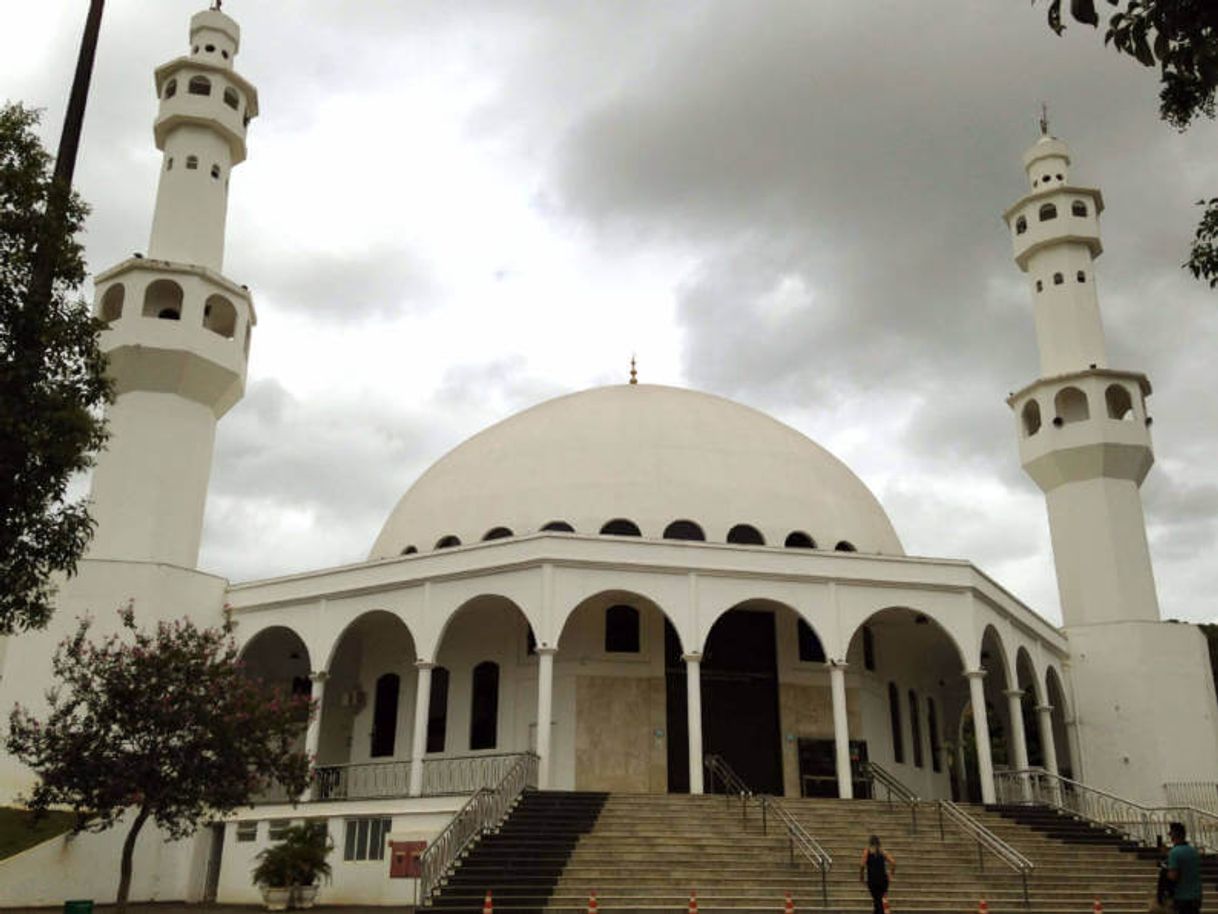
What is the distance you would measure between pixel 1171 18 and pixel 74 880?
23.3m

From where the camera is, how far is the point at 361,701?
28422 millimetres

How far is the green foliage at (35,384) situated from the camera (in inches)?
485

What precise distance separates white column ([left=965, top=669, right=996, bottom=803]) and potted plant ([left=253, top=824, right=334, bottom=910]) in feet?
42.9

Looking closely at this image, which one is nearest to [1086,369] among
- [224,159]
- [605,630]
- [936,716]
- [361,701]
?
[936,716]

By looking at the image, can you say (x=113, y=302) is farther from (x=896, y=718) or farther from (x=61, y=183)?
(x=896, y=718)

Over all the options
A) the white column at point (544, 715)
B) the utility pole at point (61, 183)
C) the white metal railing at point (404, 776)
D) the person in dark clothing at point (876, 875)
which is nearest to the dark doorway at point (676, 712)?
the white column at point (544, 715)

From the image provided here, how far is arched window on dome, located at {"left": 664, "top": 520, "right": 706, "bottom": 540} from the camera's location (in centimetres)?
2782

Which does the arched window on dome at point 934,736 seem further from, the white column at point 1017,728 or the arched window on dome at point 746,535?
the arched window on dome at point 746,535

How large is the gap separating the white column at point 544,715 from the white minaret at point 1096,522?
15.0 m

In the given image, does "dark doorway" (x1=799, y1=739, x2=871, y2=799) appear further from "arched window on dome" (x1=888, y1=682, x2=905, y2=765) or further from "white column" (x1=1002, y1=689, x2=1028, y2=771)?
"white column" (x1=1002, y1=689, x2=1028, y2=771)

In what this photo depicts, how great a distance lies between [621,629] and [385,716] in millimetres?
6405

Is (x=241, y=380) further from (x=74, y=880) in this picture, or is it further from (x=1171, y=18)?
(x=1171, y=18)

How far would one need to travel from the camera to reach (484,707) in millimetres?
26625

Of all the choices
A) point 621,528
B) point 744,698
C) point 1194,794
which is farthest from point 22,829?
point 1194,794
